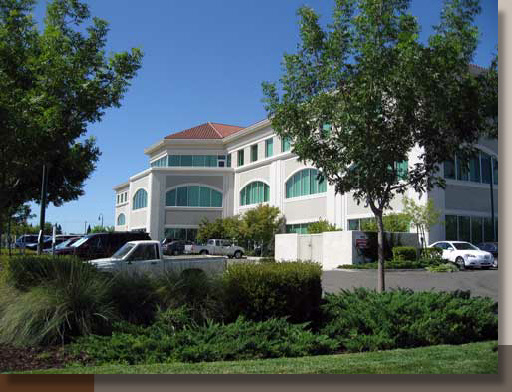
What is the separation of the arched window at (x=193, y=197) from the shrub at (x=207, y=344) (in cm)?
4867

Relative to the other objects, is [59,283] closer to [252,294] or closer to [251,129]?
[252,294]

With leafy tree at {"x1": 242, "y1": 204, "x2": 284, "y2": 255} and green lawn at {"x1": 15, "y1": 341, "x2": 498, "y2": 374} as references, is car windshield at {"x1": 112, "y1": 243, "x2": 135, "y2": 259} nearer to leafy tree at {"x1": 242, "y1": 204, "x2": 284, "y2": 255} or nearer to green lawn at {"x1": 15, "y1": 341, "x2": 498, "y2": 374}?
green lawn at {"x1": 15, "y1": 341, "x2": 498, "y2": 374}

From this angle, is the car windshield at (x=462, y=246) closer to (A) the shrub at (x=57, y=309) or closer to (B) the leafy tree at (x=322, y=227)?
(B) the leafy tree at (x=322, y=227)

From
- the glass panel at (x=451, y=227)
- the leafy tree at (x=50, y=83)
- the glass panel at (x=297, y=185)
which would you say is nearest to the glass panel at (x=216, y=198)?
the glass panel at (x=297, y=185)

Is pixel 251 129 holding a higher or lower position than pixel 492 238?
higher

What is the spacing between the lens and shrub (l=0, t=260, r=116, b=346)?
864 cm

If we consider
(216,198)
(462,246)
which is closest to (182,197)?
(216,198)

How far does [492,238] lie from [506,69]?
31.1m

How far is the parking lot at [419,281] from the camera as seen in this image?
1936cm

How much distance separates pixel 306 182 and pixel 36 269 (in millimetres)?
35783

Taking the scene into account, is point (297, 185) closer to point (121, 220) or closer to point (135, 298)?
point (121, 220)

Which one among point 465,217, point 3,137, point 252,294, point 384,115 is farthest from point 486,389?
point 465,217

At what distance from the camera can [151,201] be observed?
58.0 m

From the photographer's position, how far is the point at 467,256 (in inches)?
1128
